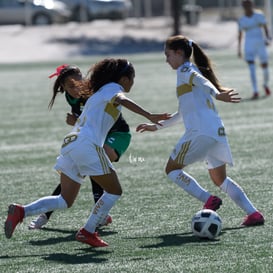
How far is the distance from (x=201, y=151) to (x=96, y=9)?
128 ft

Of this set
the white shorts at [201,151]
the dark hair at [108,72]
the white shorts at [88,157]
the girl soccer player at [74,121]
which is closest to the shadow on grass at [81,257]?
the white shorts at [88,157]

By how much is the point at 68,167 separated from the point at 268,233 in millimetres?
1625

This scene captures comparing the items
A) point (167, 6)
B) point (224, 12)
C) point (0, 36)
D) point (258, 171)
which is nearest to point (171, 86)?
point (258, 171)

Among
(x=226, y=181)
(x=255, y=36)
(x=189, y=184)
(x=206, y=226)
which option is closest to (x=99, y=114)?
(x=189, y=184)

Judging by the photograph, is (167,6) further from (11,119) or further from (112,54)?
(11,119)

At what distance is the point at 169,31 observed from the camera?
42344 millimetres

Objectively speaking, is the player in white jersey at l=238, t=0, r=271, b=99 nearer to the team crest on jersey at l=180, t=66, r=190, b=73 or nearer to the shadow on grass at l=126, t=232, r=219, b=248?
the team crest on jersey at l=180, t=66, r=190, b=73

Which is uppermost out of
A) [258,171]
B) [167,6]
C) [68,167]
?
[68,167]

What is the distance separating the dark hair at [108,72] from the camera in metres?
7.46

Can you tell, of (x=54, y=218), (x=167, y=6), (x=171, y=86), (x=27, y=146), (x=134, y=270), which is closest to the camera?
(x=134, y=270)

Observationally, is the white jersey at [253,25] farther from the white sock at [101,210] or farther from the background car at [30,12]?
the background car at [30,12]

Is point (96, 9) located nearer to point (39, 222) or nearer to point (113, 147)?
point (113, 147)

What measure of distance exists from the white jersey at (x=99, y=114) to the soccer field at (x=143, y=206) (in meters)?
0.86

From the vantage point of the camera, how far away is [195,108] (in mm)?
7879
